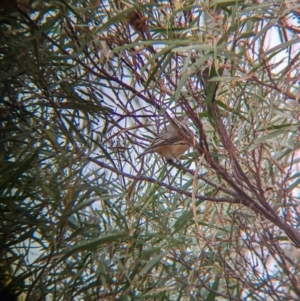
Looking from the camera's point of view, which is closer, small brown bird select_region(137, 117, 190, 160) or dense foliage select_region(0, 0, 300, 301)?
dense foliage select_region(0, 0, 300, 301)

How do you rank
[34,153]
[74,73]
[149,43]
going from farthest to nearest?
[74,73], [34,153], [149,43]

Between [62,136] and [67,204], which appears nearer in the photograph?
[67,204]

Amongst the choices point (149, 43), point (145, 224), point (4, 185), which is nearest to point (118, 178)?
point (145, 224)

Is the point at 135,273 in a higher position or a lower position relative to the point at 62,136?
lower

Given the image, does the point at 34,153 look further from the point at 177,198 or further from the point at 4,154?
the point at 177,198

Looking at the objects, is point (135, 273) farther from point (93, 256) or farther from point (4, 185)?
point (4, 185)

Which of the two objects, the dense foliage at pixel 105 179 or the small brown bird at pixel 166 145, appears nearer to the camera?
the dense foliage at pixel 105 179

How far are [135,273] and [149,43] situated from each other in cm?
53

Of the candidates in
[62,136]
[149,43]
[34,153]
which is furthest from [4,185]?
[149,43]

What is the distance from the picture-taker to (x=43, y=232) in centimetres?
136

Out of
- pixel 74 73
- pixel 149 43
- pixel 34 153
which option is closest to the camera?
pixel 149 43

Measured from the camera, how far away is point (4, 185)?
1.33m

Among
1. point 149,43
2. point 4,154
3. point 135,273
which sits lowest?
point 135,273

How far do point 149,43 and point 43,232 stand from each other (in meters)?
0.51
